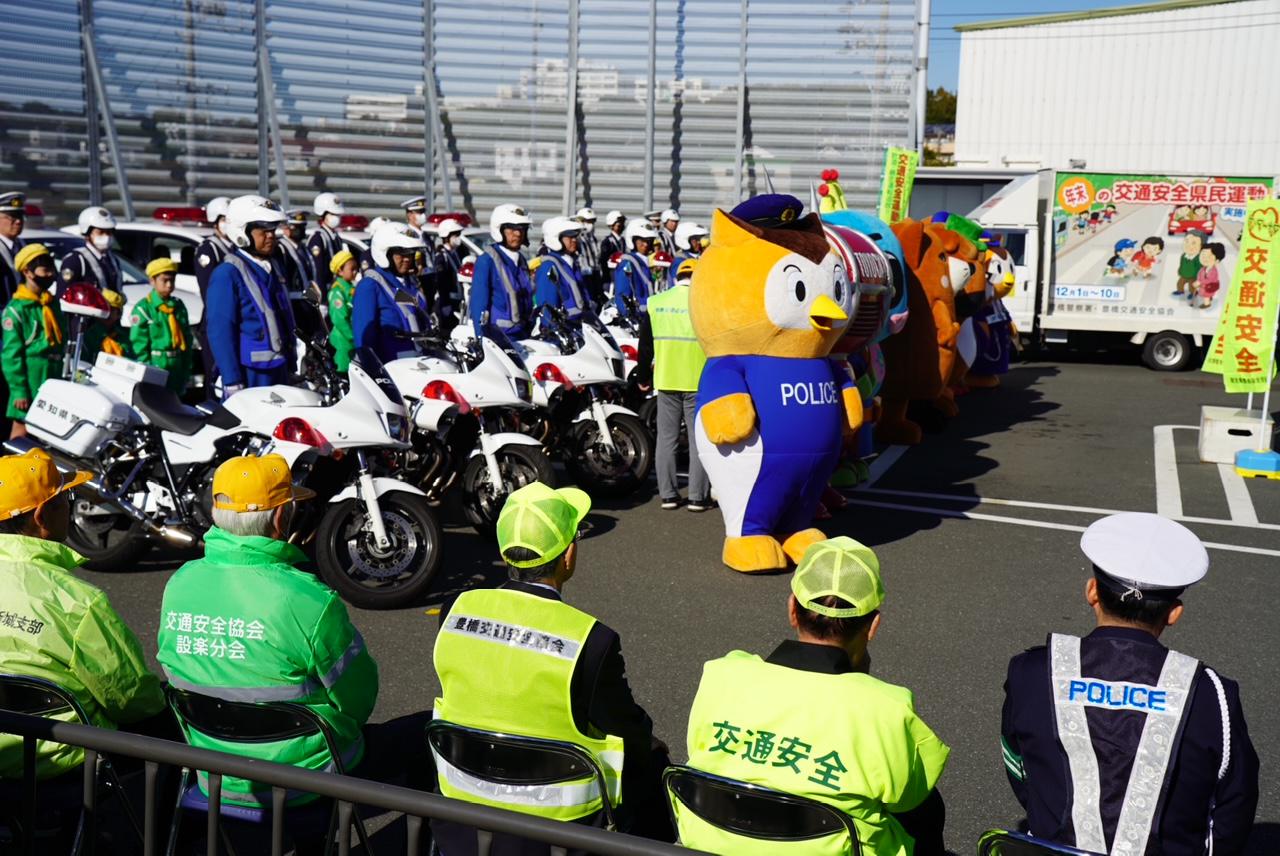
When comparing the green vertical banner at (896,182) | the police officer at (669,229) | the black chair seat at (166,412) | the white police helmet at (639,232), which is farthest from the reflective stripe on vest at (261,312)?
the police officer at (669,229)

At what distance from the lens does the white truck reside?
16578 mm

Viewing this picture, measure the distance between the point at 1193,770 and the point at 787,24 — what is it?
21.6 meters

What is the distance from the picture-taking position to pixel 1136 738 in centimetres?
289

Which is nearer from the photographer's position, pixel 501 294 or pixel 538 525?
pixel 538 525

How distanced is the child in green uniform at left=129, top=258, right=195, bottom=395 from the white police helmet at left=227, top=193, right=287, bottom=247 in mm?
2310

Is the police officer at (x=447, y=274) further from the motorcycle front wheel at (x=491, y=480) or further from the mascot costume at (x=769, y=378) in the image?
the mascot costume at (x=769, y=378)

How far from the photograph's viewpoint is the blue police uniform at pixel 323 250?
1418 cm

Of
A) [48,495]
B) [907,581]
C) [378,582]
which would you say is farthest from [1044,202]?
[48,495]

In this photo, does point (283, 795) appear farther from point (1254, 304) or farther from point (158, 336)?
point (1254, 304)

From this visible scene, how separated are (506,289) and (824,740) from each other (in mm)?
8464

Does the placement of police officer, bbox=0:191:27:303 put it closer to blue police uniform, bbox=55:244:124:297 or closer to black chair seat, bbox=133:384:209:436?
blue police uniform, bbox=55:244:124:297

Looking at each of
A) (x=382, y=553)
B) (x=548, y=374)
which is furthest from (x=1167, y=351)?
(x=382, y=553)

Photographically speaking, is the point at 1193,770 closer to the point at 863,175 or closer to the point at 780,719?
the point at 780,719

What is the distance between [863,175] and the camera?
22969mm
